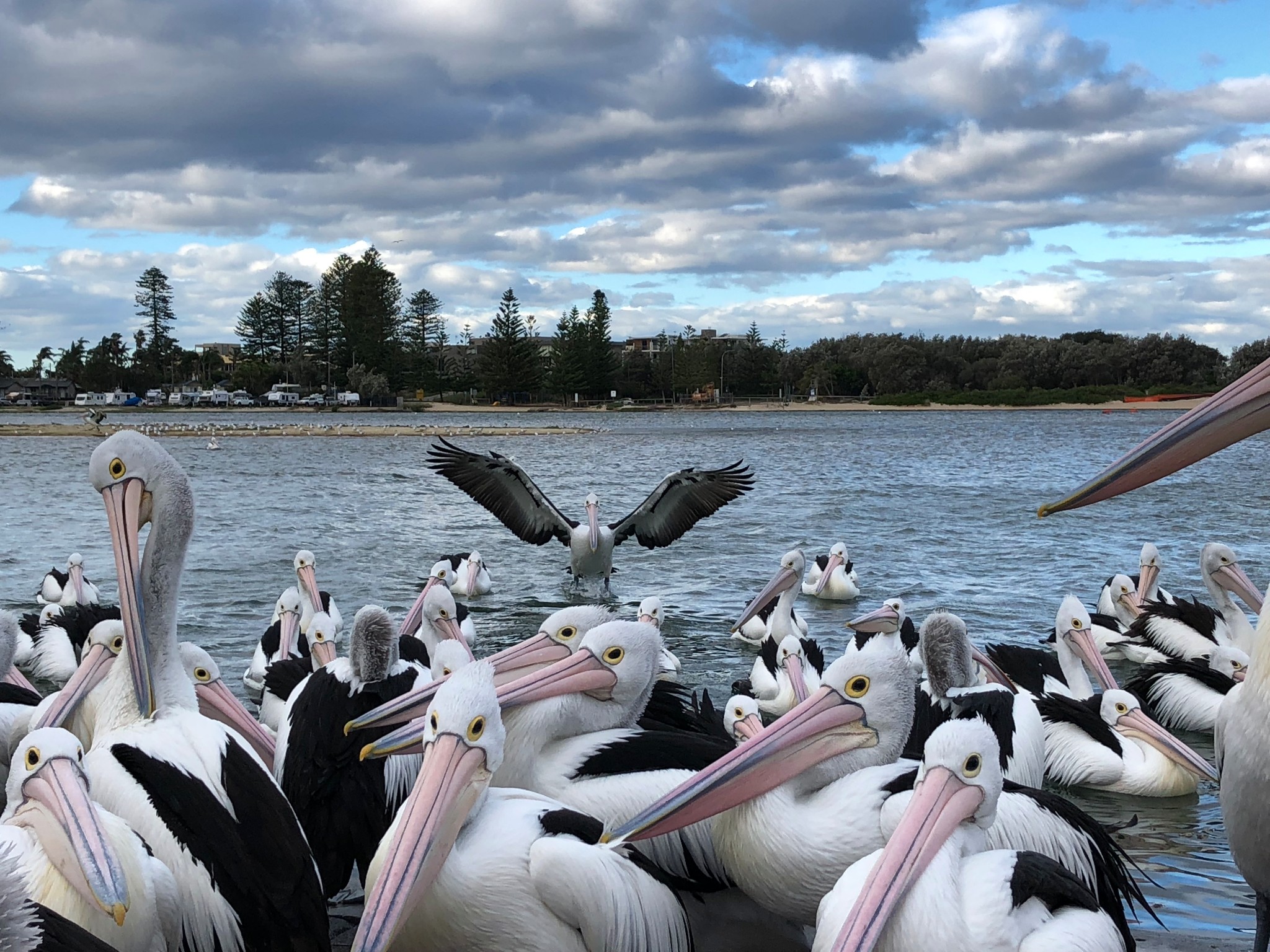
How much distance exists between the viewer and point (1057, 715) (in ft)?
15.6

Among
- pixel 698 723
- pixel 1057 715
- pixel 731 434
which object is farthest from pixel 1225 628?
pixel 731 434

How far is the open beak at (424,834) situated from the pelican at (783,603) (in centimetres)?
468

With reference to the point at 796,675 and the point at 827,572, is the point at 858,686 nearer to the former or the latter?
the point at 796,675

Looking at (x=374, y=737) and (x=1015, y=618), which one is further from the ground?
(x=374, y=737)

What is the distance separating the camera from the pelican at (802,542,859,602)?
29.3 ft

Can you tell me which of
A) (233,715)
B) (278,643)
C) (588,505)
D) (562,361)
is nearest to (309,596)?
(278,643)

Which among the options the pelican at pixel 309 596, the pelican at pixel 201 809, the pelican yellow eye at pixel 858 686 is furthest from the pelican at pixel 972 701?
the pelican at pixel 309 596

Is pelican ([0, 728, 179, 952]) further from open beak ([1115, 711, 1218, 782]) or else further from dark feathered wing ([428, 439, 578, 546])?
dark feathered wing ([428, 439, 578, 546])

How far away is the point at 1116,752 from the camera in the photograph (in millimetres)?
4656

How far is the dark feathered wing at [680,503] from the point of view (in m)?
8.98

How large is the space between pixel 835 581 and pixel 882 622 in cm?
370

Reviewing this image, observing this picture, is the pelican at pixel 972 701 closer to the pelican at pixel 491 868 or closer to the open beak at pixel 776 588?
the pelican at pixel 491 868

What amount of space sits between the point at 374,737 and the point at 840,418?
2374 inches

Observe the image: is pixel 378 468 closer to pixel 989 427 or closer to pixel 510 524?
pixel 510 524
